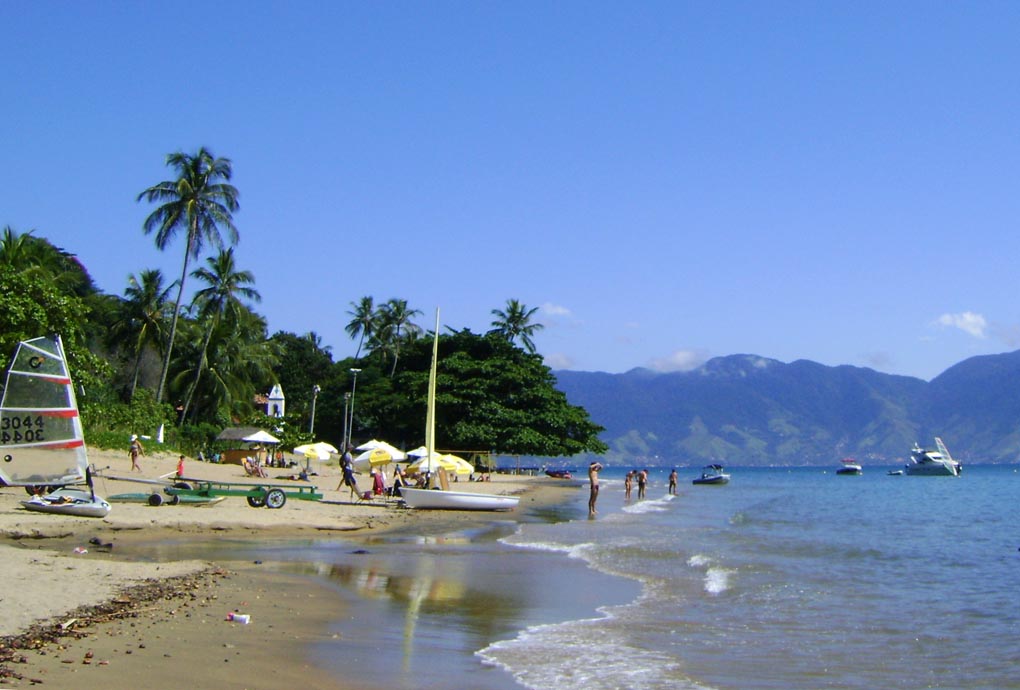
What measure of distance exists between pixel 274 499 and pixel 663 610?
15.3m

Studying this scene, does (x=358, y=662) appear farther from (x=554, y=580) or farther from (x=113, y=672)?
(x=554, y=580)

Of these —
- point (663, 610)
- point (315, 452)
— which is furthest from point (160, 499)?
point (315, 452)

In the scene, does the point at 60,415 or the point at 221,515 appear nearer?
the point at 60,415

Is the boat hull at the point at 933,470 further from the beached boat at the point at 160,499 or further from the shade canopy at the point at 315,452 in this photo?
the beached boat at the point at 160,499

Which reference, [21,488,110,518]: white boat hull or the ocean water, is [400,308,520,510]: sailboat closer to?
the ocean water

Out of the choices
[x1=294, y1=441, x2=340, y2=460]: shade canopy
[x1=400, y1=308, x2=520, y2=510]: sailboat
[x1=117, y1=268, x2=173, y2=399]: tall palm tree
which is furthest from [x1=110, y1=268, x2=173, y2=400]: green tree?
[x1=400, y1=308, x2=520, y2=510]: sailboat

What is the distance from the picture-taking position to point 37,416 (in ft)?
57.2

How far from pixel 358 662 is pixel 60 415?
1110cm

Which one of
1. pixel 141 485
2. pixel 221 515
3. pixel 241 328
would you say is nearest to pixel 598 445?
pixel 241 328

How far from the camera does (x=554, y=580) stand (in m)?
15.8

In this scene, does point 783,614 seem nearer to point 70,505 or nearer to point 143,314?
point 70,505

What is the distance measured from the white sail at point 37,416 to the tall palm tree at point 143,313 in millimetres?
37157

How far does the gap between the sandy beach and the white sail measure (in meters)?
1.24

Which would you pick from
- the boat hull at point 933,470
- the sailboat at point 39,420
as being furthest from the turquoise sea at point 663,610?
the boat hull at point 933,470
